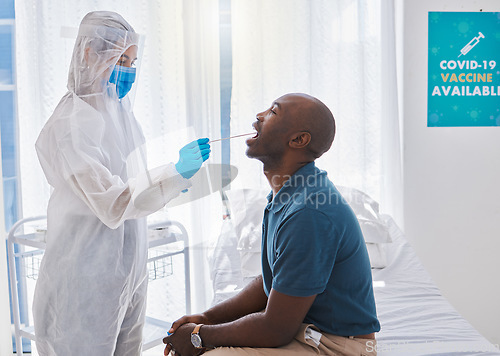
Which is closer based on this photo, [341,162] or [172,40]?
[172,40]

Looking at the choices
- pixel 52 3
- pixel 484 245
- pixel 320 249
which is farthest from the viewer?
pixel 484 245

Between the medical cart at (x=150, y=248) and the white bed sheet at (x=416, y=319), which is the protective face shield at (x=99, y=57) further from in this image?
the white bed sheet at (x=416, y=319)

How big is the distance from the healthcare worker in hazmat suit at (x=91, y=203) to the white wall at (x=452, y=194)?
1407mm

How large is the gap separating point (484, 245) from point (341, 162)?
89 cm

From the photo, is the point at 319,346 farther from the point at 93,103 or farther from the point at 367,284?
the point at 93,103

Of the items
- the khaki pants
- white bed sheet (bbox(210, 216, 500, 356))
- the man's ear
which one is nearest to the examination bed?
white bed sheet (bbox(210, 216, 500, 356))

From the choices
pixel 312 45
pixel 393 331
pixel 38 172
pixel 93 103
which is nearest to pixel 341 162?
pixel 312 45

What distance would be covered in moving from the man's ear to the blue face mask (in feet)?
2.20

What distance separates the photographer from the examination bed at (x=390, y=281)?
3.88ft

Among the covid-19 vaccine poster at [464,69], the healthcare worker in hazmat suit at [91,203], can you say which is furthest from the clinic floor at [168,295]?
the covid-19 vaccine poster at [464,69]

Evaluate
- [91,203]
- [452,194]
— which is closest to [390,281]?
[452,194]

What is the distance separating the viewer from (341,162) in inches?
91.6

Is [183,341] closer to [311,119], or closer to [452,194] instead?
[311,119]

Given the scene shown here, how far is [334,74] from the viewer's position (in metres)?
2.30
